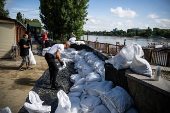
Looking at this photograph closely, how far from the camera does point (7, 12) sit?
112 feet

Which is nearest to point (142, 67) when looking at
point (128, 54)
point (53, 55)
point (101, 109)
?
point (128, 54)

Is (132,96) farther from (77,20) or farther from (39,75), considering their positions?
(77,20)

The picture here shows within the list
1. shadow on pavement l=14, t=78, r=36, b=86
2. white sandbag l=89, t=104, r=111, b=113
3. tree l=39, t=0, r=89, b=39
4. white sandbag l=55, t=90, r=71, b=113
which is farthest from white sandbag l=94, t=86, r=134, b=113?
tree l=39, t=0, r=89, b=39

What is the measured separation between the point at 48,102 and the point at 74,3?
14445 mm

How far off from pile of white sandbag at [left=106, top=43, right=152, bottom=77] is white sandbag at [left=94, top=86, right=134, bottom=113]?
51 cm

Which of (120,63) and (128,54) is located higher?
(128,54)

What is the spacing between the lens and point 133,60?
232cm

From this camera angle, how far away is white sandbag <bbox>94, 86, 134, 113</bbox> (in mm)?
2021

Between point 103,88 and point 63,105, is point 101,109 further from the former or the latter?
point 63,105

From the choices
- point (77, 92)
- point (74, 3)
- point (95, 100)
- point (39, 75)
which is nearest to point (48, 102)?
point (77, 92)

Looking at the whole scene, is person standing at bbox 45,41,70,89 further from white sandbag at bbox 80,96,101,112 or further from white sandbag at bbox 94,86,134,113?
white sandbag at bbox 94,86,134,113

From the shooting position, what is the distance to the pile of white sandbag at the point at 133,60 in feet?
7.16

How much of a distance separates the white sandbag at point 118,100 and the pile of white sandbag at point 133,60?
51 cm

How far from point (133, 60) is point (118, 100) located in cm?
80
